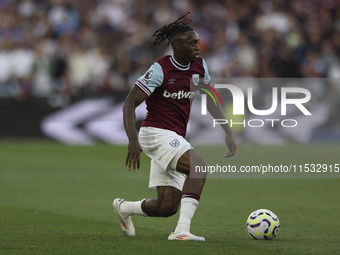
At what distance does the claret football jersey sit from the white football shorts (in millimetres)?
105

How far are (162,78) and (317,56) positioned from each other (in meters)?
16.4

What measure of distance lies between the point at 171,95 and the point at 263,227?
166 cm

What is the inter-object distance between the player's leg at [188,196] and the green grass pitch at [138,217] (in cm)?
20

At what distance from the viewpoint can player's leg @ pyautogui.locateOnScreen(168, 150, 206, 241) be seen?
7.75 m

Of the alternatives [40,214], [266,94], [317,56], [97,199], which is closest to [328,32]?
[317,56]

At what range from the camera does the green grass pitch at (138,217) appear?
7.54m

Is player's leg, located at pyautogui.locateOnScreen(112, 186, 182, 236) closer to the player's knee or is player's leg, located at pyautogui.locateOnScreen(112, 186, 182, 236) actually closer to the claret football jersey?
the player's knee

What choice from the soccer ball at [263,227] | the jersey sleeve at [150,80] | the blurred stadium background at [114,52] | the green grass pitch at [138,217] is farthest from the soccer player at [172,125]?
the blurred stadium background at [114,52]

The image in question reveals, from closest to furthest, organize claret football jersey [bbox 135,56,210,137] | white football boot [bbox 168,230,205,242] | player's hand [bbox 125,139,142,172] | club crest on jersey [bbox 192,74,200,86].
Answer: player's hand [bbox 125,139,142,172], white football boot [bbox 168,230,205,242], claret football jersey [bbox 135,56,210,137], club crest on jersey [bbox 192,74,200,86]

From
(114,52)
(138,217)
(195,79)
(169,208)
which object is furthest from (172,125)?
(114,52)

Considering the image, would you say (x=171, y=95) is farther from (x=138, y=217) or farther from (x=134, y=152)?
(x=138, y=217)

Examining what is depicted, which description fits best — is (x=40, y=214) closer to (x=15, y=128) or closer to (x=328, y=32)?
(x=15, y=128)

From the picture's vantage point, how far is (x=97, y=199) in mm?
12211

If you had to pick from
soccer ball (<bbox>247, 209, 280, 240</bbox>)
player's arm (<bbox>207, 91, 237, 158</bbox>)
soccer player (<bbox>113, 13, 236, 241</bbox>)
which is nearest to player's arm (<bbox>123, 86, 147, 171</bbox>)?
soccer player (<bbox>113, 13, 236, 241</bbox>)
